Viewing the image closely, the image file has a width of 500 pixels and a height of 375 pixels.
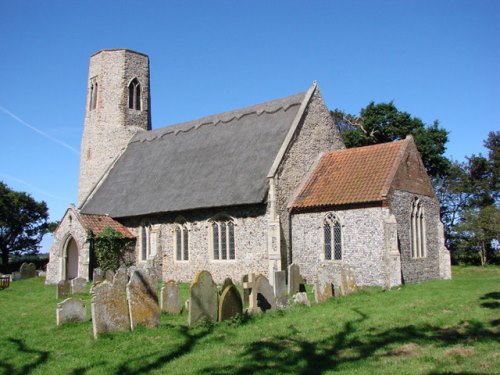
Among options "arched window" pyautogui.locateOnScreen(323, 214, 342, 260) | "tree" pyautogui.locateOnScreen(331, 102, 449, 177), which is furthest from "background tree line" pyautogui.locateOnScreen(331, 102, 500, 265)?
"arched window" pyautogui.locateOnScreen(323, 214, 342, 260)

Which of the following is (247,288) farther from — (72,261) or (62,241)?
(72,261)

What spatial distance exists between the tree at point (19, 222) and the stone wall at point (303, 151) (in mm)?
41661

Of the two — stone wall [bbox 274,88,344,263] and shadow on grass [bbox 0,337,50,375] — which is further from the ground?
stone wall [bbox 274,88,344,263]

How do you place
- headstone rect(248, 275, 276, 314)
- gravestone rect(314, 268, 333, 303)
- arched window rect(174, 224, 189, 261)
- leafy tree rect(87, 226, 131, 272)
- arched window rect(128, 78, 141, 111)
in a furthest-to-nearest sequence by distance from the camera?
arched window rect(128, 78, 141, 111), leafy tree rect(87, 226, 131, 272), arched window rect(174, 224, 189, 261), gravestone rect(314, 268, 333, 303), headstone rect(248, 275, 276, 314)

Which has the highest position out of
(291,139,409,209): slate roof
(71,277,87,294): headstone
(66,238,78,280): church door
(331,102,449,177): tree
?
(331,102,449,177): tree

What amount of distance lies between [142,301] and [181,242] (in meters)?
13.9

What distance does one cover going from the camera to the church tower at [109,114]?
1294 inches

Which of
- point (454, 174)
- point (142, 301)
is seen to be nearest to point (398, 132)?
point (454, 174)

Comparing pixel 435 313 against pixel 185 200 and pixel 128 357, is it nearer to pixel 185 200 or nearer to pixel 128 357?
pixel 128 357

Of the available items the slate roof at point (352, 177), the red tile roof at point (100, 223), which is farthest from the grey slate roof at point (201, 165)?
the slate roof at point (352, 177)

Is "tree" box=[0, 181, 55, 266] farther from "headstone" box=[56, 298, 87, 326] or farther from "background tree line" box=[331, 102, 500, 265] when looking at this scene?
"headstone" box=[56, 298, 87, 326]

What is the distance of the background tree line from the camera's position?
35.6 meters

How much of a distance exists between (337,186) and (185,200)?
740cm

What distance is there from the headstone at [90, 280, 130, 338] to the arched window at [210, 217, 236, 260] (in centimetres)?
1214
